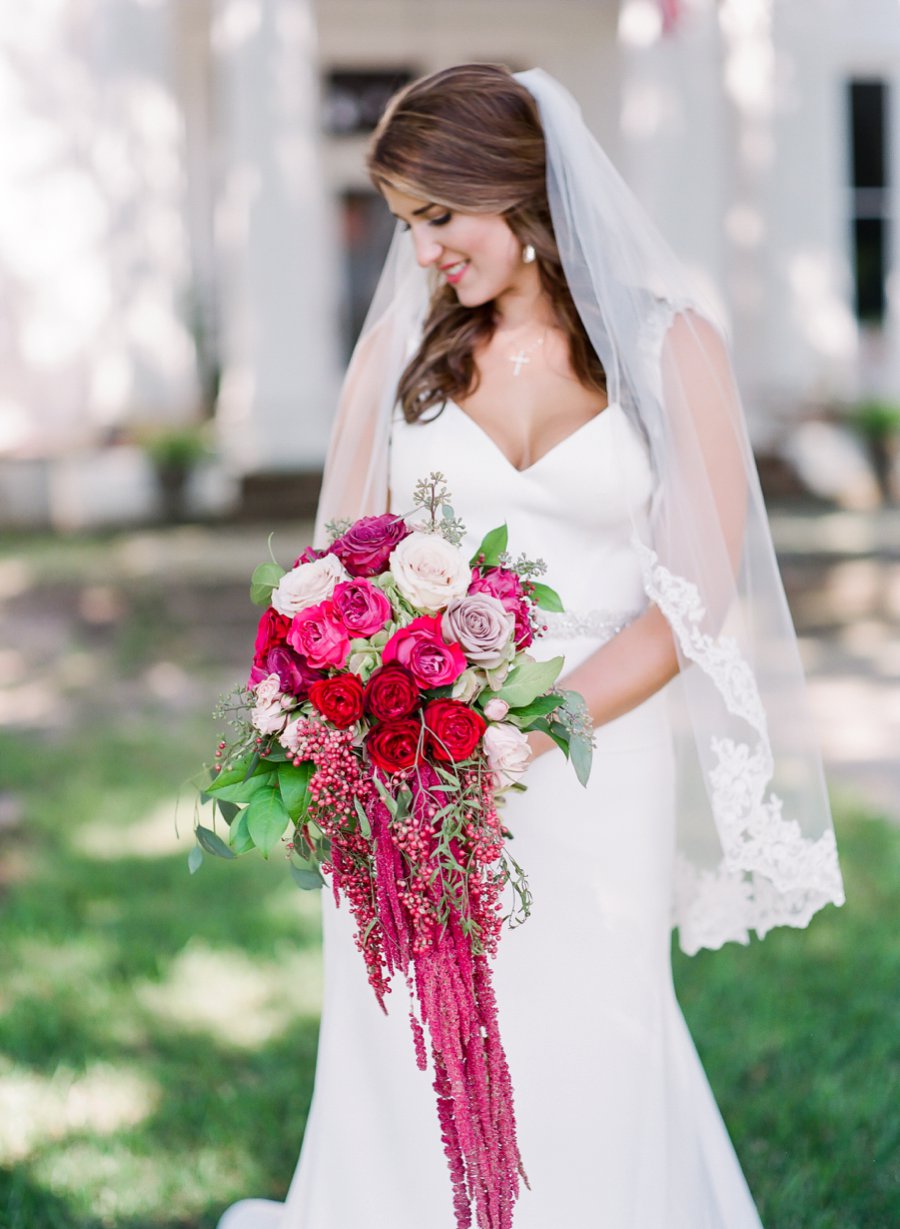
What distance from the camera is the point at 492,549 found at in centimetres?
217

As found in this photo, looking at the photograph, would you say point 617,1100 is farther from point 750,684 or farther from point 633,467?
point 633,467

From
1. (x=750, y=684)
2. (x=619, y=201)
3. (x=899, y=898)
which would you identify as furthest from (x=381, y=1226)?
(x=899, y=898)

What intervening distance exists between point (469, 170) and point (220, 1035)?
2.56m

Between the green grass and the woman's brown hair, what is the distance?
Result: 6.25 feet

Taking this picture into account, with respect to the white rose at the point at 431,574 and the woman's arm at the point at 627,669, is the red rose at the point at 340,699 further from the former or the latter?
the woman's arm at the point at 627,669

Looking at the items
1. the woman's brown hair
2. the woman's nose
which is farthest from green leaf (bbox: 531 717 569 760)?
the woman's nose

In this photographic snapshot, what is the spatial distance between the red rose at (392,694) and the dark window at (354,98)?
1309cm

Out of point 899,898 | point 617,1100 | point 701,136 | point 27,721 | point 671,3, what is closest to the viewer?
point 617,1100

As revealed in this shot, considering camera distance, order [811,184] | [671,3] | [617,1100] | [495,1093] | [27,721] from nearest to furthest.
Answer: [495,1093], [617,1100], [27,721], [671,3], [811,184]

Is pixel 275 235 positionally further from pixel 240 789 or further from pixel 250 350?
pixel 240 789

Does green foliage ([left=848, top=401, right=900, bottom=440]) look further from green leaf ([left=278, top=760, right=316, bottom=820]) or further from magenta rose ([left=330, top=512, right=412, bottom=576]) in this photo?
green leaf ([left=278, top=760, right=316, bottom=820])

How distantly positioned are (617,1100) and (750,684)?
0.83 meters

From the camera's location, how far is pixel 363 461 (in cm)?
293

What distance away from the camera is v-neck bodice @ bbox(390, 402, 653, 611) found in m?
2.67
